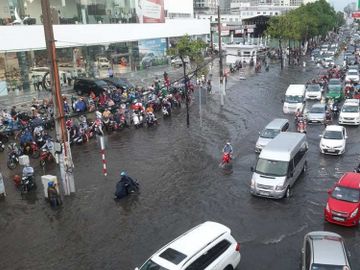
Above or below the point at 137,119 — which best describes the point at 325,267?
above

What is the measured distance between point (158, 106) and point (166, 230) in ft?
75.4

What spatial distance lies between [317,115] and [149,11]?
1234 inches

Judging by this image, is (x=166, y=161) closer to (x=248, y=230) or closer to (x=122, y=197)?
(x=122, y=197)

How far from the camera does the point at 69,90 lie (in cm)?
4447

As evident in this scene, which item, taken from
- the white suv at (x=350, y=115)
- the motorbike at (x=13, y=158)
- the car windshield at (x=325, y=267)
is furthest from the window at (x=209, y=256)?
the white suv at (x=350, y=115)

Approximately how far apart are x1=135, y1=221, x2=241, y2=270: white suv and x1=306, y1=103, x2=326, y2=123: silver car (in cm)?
2204

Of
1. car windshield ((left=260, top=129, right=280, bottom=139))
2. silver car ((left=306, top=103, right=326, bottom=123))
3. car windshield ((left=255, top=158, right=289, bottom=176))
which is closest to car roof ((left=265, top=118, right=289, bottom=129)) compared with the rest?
car windshield ((left=260, top=129, right=280, bottom=139))

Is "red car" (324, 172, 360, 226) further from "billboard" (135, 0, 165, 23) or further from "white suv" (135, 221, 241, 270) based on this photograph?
"billboard" (135, 0, 165, 23)

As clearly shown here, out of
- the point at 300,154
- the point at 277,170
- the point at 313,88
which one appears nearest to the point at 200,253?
the point at 277,170

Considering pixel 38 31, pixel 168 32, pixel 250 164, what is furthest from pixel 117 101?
pixel 168 32

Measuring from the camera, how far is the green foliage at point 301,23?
69812mm

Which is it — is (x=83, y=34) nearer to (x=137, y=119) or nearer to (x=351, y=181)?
(x=137, y=119)

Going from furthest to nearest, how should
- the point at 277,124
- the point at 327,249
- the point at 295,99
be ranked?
the point at 295,99 → the point at 277,124 → the point at 327,249

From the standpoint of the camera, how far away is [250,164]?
24594 mm
